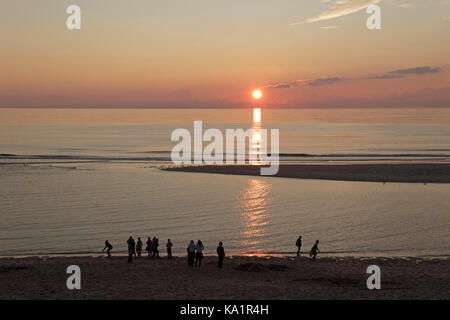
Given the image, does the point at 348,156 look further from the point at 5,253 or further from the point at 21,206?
the point at 5,253

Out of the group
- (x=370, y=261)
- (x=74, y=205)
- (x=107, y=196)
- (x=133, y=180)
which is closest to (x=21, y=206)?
(x=74, y=205)

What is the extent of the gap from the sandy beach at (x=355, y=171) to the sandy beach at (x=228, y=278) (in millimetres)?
33692

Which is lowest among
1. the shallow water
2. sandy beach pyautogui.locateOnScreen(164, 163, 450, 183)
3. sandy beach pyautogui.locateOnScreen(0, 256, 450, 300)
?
sandy beach pyautogui.locateOnScreen(0, 256, 450, 300)

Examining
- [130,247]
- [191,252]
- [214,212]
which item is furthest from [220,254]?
[214,212]

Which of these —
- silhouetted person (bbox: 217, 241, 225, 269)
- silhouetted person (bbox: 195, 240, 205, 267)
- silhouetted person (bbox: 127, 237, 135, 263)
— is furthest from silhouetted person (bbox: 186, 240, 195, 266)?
silhouetted person (bbox: 127, 237, 135, 263)

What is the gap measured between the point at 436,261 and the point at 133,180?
125ft

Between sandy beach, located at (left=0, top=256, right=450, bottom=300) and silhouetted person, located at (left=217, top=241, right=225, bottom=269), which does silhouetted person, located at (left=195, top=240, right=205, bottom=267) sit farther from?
silhouetted person, located at (left=217, top=241, right=225, bottom=269)

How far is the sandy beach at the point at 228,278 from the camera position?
1894 centimetres

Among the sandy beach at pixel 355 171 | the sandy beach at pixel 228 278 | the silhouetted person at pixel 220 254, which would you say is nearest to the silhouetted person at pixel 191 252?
the sandy beach at pixel 228 278

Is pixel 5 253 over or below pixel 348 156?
below

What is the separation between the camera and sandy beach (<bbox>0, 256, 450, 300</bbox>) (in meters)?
18.9

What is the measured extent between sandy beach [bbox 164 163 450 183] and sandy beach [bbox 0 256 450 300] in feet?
111

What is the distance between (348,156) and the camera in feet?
283
